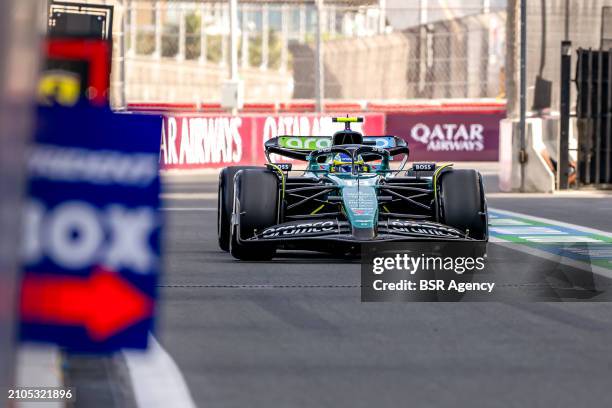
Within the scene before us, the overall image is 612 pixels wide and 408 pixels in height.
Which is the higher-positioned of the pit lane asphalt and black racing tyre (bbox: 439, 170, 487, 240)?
black racing tyre (bbox: 439, 170, 487, 240)

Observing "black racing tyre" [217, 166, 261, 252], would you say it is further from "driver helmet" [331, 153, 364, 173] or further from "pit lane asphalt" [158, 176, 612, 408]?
"pit lane asphalt" [158, 176, 612, 408]

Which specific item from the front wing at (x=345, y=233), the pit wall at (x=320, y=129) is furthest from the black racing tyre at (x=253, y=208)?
the pit wall at (x=320, y=129)

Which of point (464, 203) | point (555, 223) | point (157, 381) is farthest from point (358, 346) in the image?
point (555, 223)

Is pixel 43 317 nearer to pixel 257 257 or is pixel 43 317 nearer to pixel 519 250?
pixel 257 257

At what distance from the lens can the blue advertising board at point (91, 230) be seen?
5211mm

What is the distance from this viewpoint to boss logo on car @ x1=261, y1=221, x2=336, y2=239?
530 inches

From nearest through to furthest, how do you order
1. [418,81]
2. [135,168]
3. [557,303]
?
1. [135,168]
2. [557,303]
3. [418,81]

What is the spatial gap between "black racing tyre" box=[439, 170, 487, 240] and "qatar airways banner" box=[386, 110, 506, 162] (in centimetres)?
3031

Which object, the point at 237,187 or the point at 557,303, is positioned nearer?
the point at 557,303

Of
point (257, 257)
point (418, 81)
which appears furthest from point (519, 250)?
point (418, 81)

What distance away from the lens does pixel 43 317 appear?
17.6 ft

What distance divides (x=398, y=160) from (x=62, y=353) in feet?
118

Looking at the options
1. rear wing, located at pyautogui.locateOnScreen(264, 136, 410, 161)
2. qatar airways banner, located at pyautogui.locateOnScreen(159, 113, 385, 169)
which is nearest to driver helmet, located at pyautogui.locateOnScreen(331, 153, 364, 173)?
rear wing, located at pyautogui.locateOnScreen(264, 136, 410, 161)

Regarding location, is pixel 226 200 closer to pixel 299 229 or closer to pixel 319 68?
pixel 299 229
